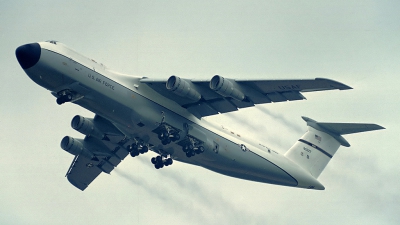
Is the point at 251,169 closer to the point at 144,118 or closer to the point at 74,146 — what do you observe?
the point at 144,118

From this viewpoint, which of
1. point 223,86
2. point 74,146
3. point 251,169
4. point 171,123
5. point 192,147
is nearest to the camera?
point 223,86

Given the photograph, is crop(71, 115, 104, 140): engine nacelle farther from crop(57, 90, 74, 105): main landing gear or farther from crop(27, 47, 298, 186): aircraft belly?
crop(57, 90, 74, 105): main landing gear

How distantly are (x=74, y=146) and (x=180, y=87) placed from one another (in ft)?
21.3

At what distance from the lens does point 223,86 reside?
2178 centimetres

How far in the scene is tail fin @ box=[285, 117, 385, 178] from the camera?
2748 centimetres

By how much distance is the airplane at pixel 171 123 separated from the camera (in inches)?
850

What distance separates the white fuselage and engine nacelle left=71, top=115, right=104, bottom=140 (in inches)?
65.2

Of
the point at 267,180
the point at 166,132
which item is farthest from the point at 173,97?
the point at 267,180

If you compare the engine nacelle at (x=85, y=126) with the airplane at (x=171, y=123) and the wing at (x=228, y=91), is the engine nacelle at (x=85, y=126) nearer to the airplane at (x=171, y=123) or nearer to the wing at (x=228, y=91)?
the airplane at (x=171, y=123)

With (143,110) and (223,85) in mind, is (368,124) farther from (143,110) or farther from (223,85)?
(143,110)

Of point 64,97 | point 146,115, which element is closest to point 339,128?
point 146,115

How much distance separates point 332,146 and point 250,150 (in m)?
4.95

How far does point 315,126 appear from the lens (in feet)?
91.9

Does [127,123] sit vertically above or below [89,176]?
above
